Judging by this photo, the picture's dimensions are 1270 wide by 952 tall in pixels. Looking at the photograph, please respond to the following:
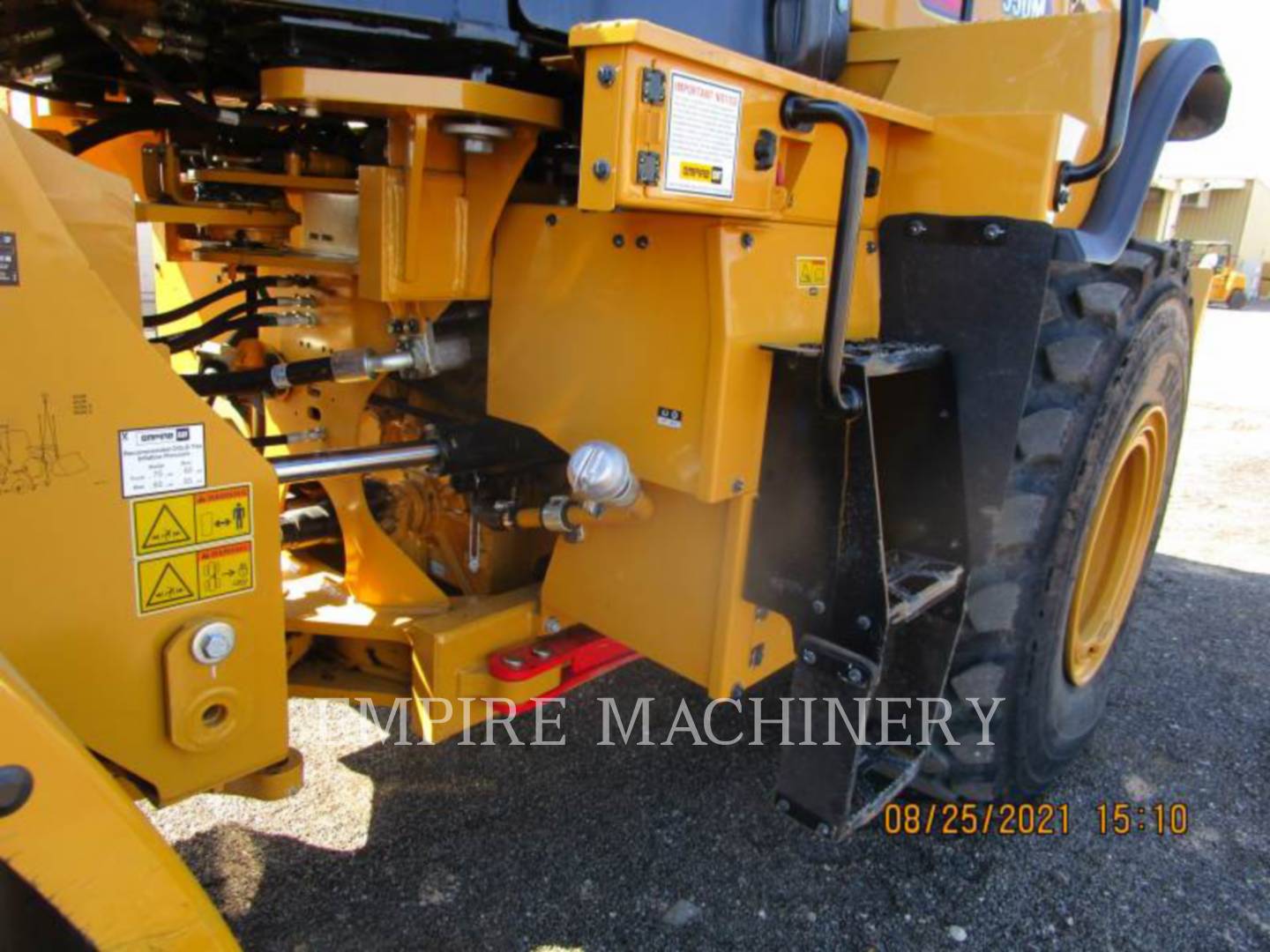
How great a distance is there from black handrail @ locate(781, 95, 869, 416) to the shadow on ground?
134 centimetres

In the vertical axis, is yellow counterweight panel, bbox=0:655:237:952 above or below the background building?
below

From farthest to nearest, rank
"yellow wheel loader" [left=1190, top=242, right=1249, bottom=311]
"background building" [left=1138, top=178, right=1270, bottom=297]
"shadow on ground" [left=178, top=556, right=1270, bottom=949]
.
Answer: "background building" [left=1138, top=178, right=1270, bottom=297] → "yellow wheel loader" [left=1190, top=242, right=1249, bottom=311] → "shadow on ground" [left=178, top=556, right=1270, bottom=949]

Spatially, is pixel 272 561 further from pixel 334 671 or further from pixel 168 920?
pixel 334 671

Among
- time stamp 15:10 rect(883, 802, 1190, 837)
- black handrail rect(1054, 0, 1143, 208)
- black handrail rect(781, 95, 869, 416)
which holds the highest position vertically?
black handrail rect(1054, 0, 1143, 208)

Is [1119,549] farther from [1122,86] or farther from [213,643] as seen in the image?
[213,643]

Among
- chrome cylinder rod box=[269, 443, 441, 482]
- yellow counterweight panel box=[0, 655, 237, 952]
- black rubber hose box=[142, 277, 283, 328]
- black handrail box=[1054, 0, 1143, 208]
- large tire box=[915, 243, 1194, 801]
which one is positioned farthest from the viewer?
black rubber hose box=[142, 277, 283, 328]

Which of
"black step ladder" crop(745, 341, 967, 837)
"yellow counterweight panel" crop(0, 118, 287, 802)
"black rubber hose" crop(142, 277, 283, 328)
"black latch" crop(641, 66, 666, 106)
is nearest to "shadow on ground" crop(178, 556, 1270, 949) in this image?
"black step ladder" crop(745, 341, 967, 837)

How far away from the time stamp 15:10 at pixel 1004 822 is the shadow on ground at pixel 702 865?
0.10ft

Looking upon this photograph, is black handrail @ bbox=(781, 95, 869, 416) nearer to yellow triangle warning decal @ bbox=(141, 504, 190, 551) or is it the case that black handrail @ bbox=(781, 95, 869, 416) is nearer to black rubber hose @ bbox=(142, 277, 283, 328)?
yellow triangle warning decal @ bbox=(141, 504, 190, 551)

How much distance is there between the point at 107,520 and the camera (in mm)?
1345

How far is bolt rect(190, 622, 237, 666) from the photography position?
148cm

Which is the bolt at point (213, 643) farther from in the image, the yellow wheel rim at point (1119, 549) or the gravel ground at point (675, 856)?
the yellow wheel rim at point (1119, 549)

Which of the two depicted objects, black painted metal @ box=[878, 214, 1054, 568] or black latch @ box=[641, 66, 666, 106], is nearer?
black latch @ box=[641, 66, 666, 106]

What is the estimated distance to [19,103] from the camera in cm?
268
